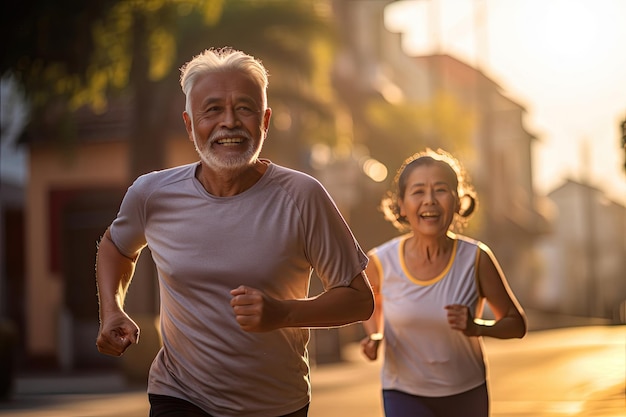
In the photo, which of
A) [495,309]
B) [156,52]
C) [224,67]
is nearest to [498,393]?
[156,52]

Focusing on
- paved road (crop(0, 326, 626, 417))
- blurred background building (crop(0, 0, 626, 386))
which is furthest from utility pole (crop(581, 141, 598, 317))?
paved road (crop(0, 326, 626, 417))

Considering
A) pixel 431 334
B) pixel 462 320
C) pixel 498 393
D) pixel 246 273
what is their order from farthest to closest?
pixel 498 393, pixel 431 334, pixel 462 320, pixel 246 273

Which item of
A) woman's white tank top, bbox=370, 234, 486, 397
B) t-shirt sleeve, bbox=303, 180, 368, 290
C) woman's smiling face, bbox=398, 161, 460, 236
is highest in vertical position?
woman's smiling face, bbox=398, 161, 460, 236

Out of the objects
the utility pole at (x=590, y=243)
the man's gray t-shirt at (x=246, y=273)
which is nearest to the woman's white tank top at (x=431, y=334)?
the man's gray t-shirt at (x=246, y=273)

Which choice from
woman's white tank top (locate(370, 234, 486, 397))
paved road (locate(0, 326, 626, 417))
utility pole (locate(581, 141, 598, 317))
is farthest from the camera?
utility pole (locate(581, 141, 598, 317))

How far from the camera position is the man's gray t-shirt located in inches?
189

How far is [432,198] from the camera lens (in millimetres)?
6832

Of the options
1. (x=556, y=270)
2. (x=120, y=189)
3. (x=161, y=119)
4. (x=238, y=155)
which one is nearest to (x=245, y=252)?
(x=238, y=155)

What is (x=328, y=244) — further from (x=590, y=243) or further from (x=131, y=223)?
(x=590, y=243)

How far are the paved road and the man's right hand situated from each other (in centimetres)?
875

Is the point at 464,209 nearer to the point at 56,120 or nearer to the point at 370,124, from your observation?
the point at 56,120

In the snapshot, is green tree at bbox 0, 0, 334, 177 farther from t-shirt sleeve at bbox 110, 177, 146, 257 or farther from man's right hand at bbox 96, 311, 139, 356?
man's right hand at bbox 96, 311, 139, 356

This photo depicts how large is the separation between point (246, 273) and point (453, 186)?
2.29 m

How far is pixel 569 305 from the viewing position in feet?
335
